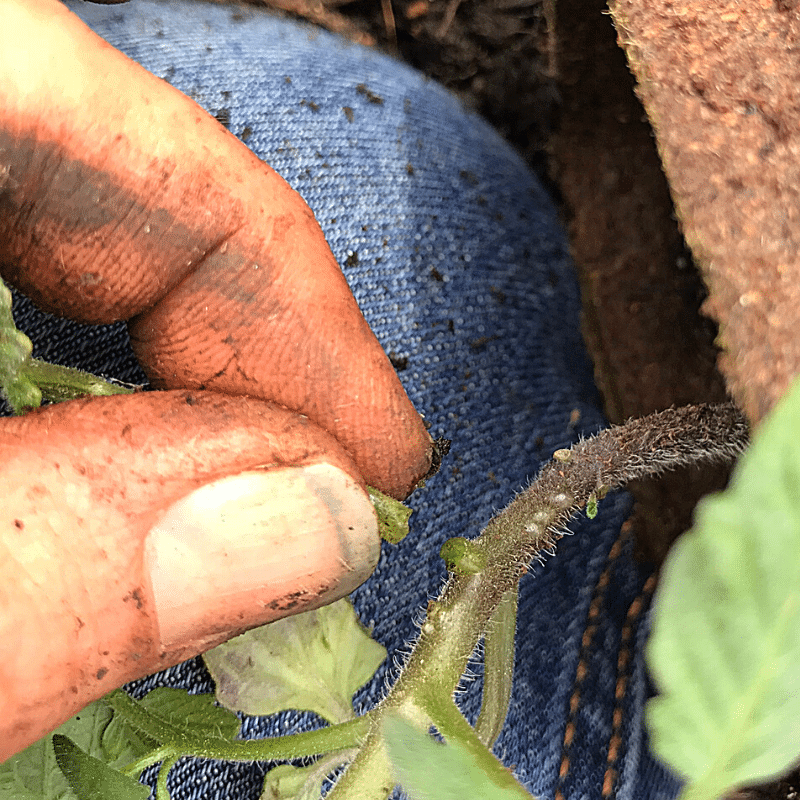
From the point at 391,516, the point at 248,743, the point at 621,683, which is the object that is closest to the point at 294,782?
the point at 248,743

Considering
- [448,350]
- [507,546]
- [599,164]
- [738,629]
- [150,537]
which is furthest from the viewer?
[599,164]

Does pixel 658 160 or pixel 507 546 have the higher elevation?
pixel 658 160

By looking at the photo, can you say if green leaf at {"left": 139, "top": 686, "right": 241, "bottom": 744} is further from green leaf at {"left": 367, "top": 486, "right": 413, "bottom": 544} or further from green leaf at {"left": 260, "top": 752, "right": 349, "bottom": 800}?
green leaf at {"left": 367, "top": 486, "right": 413, "bottom": 544}

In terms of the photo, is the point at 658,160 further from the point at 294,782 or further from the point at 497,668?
the point at 294,782

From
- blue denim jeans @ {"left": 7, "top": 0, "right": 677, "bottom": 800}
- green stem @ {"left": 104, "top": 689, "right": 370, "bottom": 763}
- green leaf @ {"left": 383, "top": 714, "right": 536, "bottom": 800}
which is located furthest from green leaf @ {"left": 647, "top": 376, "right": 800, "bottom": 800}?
blue denim jeans @ {"left": 7, "top": 0, "right": 677, "bottom": 800}

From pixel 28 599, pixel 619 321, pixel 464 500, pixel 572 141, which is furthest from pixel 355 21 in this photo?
pixel 28 599

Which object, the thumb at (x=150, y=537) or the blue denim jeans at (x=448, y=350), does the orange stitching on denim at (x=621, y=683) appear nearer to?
the blue denim jeans at (x=448, y=350)

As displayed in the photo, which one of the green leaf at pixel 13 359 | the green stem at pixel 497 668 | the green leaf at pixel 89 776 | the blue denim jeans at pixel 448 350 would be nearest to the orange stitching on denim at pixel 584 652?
the blue denim jeans at pixel 448 350

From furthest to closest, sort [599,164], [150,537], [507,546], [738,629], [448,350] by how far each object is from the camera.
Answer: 1. [599,164]
2. [448,350]
3. [507,546]
4. [150,537]
5. [738,629]
